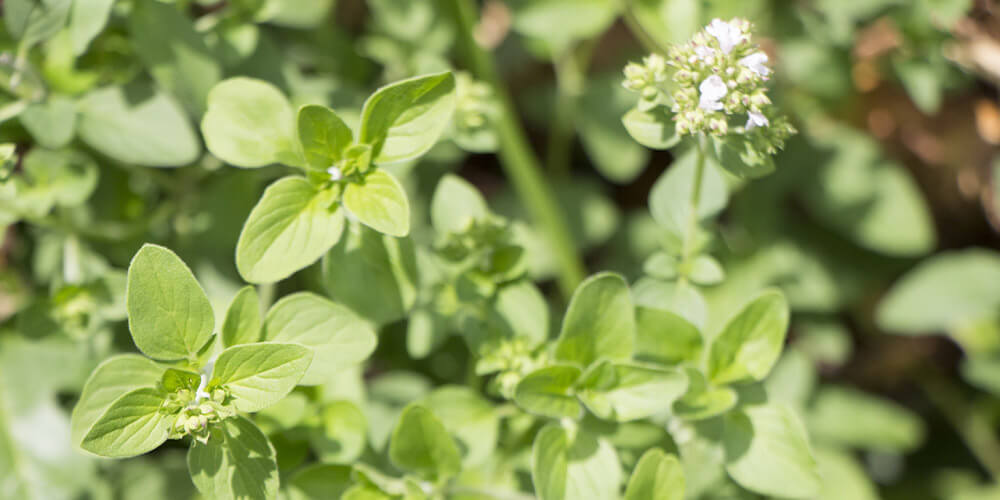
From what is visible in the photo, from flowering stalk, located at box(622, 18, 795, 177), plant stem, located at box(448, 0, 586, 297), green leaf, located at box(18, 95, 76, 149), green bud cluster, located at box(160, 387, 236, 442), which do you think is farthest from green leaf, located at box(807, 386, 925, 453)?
green leaf, located at box(18, 95, 76, 149)

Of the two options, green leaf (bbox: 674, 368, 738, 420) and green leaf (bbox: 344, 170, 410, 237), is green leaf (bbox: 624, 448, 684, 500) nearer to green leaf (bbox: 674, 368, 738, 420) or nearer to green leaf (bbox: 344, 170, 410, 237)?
green leaf (bbox: 674, 368, 738, 420)

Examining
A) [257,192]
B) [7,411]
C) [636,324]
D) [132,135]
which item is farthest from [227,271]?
[636,324]

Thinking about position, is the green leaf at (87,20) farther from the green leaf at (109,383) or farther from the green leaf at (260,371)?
the green leaf at (260,371)

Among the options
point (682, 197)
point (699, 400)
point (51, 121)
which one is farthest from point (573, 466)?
point (51, 121)

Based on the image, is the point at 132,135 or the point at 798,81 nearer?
the point at 132,135

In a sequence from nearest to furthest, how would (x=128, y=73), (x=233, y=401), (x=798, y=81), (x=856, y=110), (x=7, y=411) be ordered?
1. (x=233, y=401)
2. (x=128, y=73)
3. (x=7, y=411)
4. (x=798, y=81)
5. (x=856, y=110)

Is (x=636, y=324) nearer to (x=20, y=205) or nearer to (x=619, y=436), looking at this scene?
(x=619, y=436)
